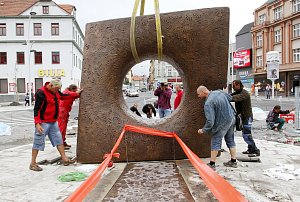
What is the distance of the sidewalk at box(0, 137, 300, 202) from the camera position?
14.8ft

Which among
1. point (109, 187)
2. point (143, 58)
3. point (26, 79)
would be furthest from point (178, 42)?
point (26, 79)

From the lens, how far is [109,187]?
191 inches

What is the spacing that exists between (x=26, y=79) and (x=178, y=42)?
38188 millimetres

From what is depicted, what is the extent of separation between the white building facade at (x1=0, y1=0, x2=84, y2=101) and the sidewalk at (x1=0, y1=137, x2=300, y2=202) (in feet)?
117

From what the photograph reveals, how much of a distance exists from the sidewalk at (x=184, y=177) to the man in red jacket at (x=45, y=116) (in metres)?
0.41

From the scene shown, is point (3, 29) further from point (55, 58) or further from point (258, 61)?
point (258, 61)

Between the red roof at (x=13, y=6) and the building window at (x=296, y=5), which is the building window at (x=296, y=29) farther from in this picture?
the red roof at (x=13, y=6)

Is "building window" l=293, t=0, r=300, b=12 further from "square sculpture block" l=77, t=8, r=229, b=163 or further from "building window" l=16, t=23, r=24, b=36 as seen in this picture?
"square sculpture block" l=77, t=8, r=229, b=163

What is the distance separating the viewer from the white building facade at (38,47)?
136 ft

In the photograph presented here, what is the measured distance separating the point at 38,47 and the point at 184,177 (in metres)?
39.4

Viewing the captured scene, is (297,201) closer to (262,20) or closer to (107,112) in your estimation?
(107,112)

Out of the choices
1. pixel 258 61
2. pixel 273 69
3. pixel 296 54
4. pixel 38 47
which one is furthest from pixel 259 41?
pixel 38 47

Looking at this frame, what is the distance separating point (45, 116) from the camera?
20.0 ft

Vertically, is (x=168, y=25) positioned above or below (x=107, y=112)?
above
